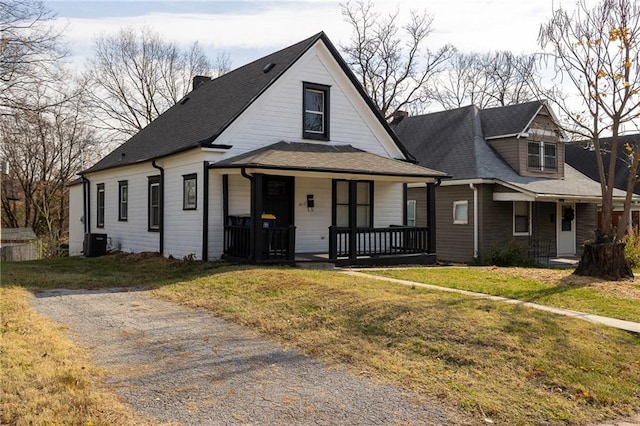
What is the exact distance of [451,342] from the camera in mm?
7172

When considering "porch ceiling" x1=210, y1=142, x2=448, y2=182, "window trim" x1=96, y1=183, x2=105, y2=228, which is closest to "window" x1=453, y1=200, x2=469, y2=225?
"porch ceiling" x1=210, y1=142, x2=448, y2=182

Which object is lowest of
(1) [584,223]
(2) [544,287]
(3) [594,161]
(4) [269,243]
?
(2) [544,287]

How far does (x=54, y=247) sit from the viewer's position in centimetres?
3155

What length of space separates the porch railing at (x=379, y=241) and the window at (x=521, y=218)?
6.83 meters

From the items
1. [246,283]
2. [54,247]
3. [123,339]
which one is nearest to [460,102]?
[54,247]

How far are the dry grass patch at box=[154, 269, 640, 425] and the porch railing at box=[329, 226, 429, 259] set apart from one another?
476 centimetres

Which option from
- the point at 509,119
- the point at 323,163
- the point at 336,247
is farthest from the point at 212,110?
the point at 509,119

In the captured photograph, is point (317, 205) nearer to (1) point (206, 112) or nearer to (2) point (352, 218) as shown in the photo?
(2) point (352, 218)

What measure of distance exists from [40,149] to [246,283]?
3664 centimetres

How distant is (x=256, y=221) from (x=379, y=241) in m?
4.32

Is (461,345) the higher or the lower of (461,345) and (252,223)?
the lower

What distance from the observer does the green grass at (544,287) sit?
33.2 feet

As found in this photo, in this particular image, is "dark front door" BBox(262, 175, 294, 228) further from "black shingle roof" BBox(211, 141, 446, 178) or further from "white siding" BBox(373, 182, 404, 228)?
"white siding" BBox(373, 182, 404, 228)

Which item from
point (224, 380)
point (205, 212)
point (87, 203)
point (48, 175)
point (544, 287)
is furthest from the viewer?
point (48, 175)
